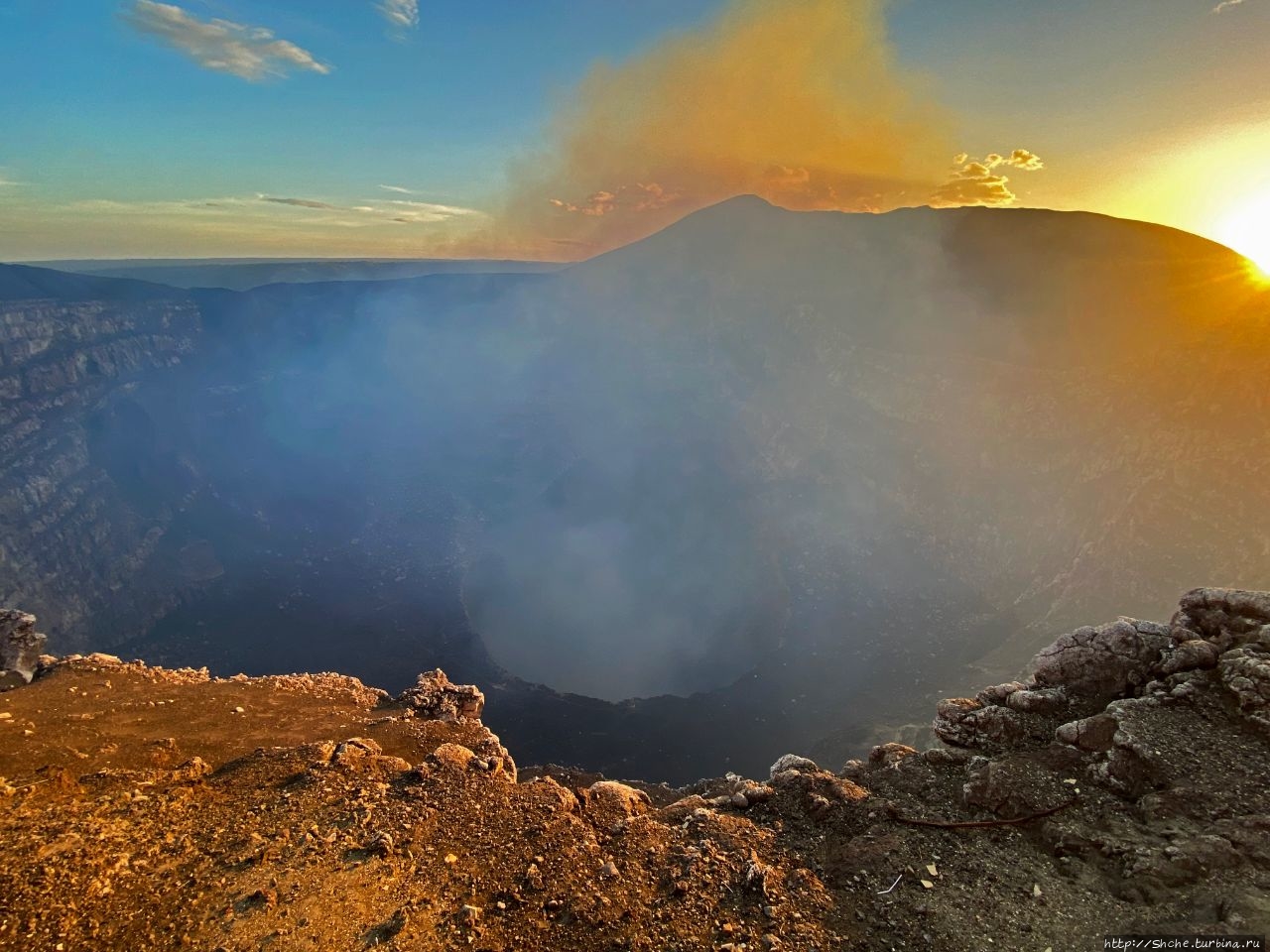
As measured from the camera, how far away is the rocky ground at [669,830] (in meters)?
8.57

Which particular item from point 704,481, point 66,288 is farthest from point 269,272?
point 704,481

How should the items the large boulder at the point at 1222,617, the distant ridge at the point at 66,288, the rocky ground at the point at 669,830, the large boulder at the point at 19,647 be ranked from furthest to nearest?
the distant ridge at the point at 66,288
the large boulder at the point at 19,647
the large boulder at the point at 1222,617
the rocky ground at the point at 669,830

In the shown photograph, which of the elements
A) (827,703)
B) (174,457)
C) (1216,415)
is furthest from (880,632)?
(174,457)

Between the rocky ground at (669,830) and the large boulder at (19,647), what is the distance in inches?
118

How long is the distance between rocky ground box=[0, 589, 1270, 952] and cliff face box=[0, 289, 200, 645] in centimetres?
6181

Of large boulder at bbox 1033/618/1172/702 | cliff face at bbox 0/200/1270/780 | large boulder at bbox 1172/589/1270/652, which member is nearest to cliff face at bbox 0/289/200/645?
cliff face at bbox 0/200/1270/780

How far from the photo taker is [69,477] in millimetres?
66562

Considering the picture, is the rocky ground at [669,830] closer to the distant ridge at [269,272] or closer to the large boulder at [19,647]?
the large boulder at [19,647]

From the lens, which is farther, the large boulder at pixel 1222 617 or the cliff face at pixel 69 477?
the cliff face at pixel 69 477

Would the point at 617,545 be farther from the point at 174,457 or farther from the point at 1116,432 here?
the point at 174,457

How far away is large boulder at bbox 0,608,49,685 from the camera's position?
1630 cm

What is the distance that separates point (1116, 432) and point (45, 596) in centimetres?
9977

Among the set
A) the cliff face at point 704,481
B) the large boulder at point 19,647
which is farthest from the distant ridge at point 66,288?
the large boulder at point 19,647

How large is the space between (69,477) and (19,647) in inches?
2684
